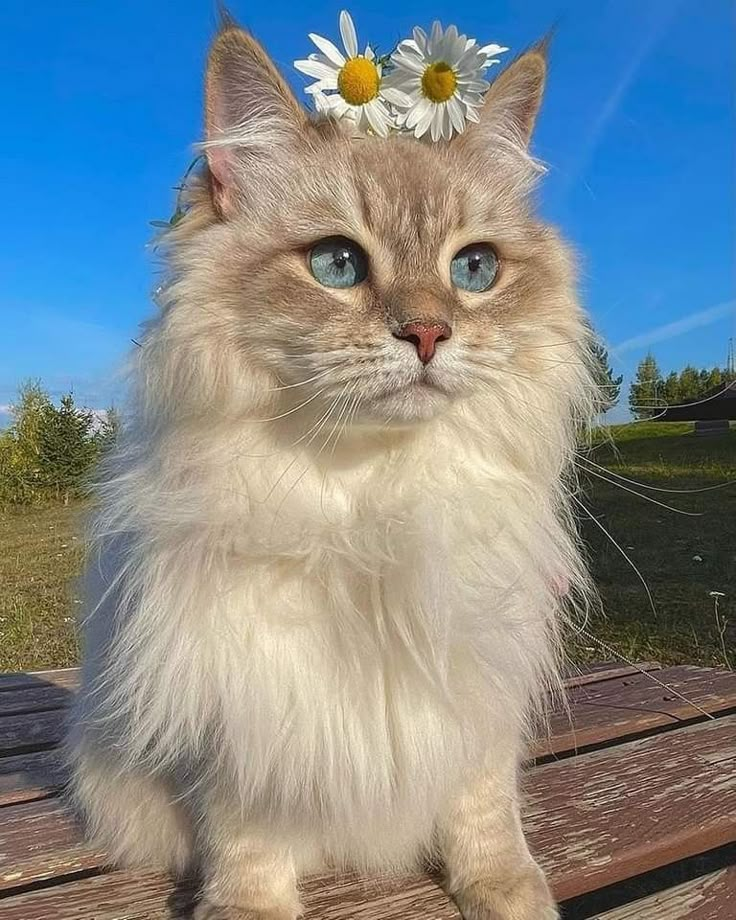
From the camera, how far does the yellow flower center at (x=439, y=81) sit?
1.39 meters

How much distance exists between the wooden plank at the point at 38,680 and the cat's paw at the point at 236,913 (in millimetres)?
1597

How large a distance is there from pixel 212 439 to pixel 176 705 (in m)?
0.45

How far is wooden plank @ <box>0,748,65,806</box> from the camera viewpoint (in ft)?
5.88

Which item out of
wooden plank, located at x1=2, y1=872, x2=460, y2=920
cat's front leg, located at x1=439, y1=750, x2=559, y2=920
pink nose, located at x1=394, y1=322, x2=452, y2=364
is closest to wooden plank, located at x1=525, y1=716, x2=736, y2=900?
cat's front leg, located at x1=439, y1=750, x2=559, y2=920

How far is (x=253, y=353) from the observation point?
4.17ft

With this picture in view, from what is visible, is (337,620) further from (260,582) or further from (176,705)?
(176,705)

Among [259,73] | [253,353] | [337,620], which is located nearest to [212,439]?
[253,353]

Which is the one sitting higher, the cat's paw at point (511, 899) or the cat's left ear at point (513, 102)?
the cat's left ear at point (513, 102)

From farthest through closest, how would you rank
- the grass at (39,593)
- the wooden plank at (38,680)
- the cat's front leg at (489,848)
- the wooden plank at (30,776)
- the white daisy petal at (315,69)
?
the grass at (39,593), the wooden plank at (38,680), the wooden plank at (30,776), the white daisy petal at (315,69), the cat's front leg at (489,848)

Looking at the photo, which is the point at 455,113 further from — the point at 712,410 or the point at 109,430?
the point at 712,410

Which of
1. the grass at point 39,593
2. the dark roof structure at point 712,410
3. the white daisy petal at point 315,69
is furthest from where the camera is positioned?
the grass at point 39,593

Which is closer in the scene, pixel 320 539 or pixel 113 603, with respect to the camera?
pixel 320 539

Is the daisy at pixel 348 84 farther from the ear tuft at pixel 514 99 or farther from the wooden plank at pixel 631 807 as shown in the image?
the wooden plank at pixel 631 807

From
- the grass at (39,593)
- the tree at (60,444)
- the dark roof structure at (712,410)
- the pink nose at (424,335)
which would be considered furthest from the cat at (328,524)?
the tree at (60,444)
